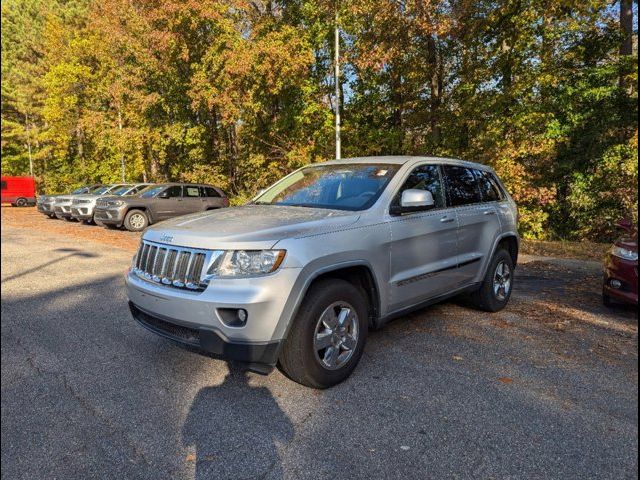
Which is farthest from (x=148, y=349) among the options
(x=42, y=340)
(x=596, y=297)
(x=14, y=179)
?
(x=596, y=297)

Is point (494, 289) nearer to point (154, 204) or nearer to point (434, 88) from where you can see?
point (434, 88)

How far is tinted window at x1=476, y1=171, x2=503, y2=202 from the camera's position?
529 centimetres

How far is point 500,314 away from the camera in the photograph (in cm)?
523

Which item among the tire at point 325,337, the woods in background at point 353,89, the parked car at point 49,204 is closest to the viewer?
the tire at point 325,337

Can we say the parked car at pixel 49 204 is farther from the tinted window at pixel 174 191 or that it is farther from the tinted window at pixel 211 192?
the tinted window at pixel 211 192

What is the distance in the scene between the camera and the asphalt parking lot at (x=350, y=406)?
245cm

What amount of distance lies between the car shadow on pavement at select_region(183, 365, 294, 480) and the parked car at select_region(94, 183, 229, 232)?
41.9ft

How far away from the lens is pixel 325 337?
3352 mm

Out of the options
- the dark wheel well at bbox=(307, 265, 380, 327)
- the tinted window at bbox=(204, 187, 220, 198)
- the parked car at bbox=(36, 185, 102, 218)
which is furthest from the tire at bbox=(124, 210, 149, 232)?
the dark wheel well at bbox=(307, 265, 380, 327)

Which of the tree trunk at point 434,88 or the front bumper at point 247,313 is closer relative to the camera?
the front bumper at point 247,313

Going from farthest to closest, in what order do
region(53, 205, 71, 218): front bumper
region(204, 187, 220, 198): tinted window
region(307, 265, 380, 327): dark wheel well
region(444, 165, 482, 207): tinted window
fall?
region(53, 205, 71, 218): front bumper, region(204, 187, 220, 198): tinted window, region(444, 165, 482, 207): tinted window, region(307, 265, 380, 327): dark wheel well

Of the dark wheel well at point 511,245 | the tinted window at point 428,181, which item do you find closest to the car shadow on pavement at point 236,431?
the tinted window at point 428,181

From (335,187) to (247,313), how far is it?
5.82ft

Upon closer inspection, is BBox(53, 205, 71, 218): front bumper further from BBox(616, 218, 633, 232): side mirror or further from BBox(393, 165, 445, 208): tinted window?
BBox(616, 218, 633, 232): side mirror
